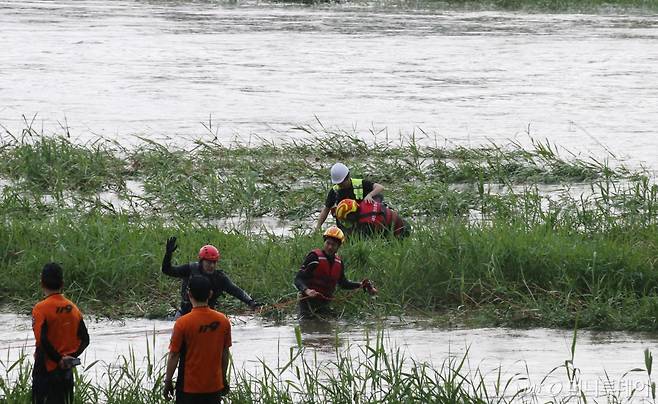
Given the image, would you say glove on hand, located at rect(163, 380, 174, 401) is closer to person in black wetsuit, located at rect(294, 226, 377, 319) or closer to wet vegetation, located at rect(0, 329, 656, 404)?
wet vegetation, located at rect(0, 329, 656, 404)

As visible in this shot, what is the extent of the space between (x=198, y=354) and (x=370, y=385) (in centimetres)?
159

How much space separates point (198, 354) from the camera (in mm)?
7566

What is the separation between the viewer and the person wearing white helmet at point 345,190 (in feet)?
43.7

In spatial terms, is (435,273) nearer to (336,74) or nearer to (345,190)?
(345,190)

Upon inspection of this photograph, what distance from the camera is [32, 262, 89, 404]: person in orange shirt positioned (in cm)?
785

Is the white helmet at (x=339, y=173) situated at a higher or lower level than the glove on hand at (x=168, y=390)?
higher

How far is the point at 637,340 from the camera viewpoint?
412 inches

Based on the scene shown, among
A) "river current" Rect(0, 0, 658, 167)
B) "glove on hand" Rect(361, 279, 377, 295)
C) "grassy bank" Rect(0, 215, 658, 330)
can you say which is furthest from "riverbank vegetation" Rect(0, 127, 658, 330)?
"river current" Rect(0, 0, 658, 167)

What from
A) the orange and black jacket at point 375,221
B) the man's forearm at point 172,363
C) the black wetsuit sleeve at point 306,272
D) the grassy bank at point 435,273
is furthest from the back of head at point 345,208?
the man's forearm at point 172,363

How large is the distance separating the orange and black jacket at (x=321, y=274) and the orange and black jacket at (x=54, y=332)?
3260mm

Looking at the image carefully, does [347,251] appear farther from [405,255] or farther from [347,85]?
[347,85]

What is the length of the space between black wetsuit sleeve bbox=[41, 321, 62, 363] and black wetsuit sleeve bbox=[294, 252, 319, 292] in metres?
3.41

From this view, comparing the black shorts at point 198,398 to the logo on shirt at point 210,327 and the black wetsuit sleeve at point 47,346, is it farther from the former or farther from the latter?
the black wetsuit sleeve at point 47,346

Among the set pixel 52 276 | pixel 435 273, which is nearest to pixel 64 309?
pixel 52 276
